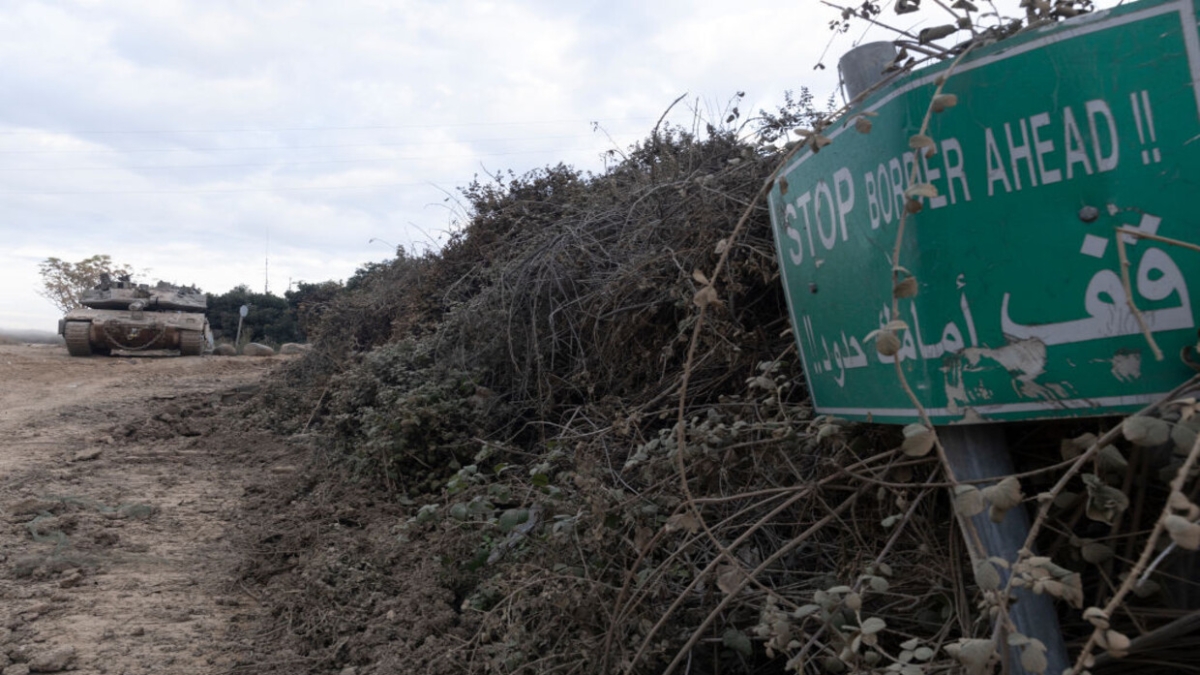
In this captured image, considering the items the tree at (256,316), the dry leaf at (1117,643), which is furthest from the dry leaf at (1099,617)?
the tree at (256,316)

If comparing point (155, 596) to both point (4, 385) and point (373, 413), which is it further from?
point (4, 385)

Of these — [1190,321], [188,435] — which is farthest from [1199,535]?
[188,435]

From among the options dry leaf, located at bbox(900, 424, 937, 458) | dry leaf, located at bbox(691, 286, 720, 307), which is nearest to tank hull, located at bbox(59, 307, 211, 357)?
dry leaf, located at bbox(691, 286, 720, 307)

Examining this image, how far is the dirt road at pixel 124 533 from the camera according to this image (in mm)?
3443

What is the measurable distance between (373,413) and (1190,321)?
5.15m

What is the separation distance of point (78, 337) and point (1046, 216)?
19.0m

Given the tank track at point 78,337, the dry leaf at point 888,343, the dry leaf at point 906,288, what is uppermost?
the tank track at point 78,337

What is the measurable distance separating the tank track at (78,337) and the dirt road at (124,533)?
7834 millimetres

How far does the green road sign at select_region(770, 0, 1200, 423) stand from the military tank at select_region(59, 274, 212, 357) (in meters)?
18.7

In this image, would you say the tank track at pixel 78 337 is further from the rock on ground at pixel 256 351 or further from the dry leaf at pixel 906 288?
the dry leaf at pixel 906 288

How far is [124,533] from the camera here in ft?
16.1

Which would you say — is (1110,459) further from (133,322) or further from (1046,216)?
(133,322)

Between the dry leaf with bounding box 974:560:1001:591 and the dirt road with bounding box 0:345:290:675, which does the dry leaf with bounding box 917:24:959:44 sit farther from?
the dirt road with bounding box 0:345:290:675

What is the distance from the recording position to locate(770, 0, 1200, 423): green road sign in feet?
4.41
